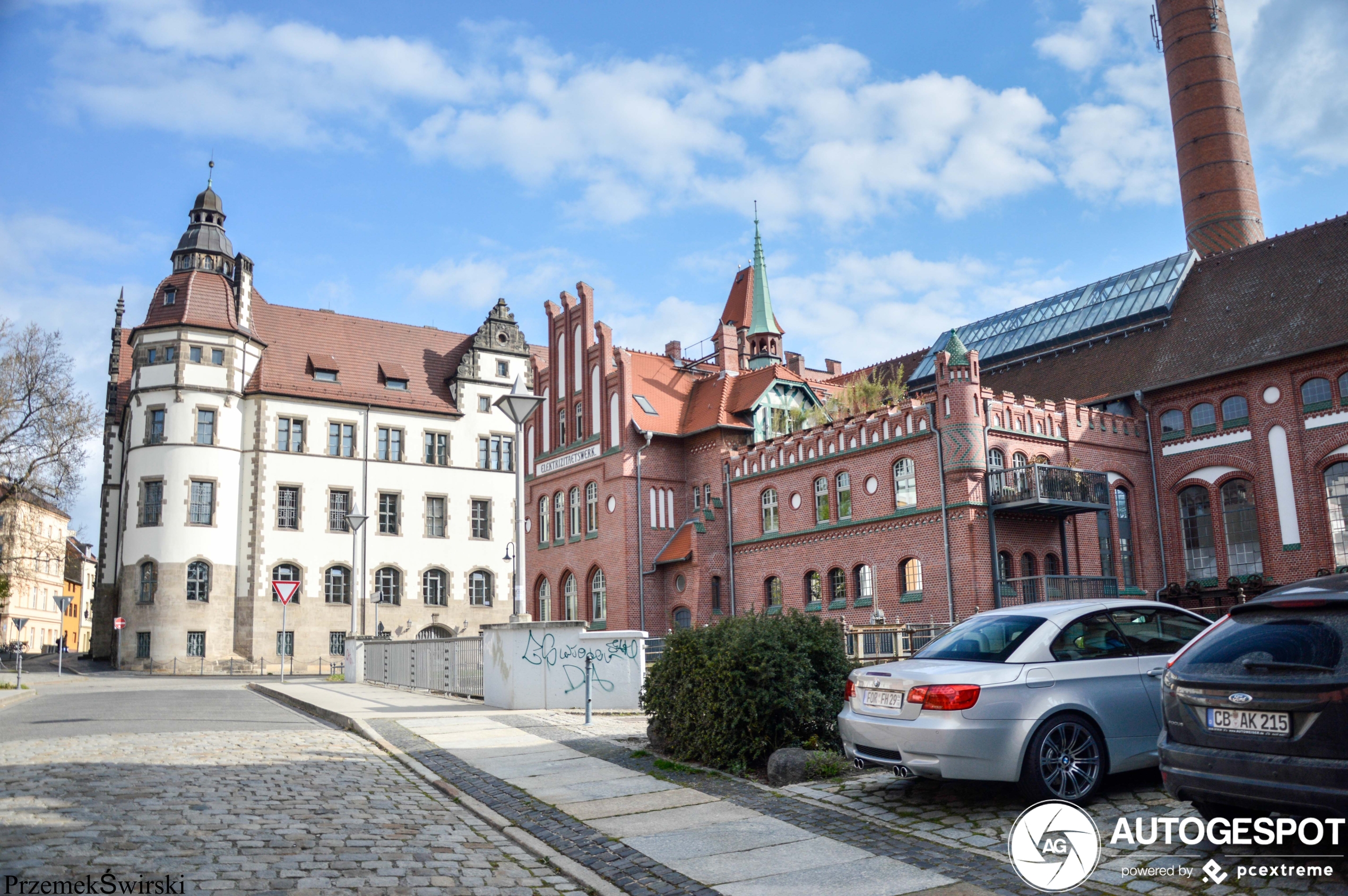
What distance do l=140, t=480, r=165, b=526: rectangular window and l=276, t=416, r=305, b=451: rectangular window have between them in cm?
559

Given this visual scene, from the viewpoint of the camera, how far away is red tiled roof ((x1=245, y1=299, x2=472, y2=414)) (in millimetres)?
51562

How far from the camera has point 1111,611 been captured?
812 centimetres

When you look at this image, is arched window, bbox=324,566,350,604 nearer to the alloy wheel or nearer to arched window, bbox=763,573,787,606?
arched window, bbox=763,573,787,606

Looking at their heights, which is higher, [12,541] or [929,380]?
[929,380]

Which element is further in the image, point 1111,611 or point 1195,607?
point 1195,607

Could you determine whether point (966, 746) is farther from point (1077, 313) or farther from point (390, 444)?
point (390, 444)

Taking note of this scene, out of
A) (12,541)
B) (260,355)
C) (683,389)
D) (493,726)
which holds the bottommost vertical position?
(493,726)

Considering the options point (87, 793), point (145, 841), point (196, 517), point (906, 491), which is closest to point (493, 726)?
point (87, 793)

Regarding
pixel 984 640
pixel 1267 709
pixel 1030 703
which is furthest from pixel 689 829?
pixel 1267 709

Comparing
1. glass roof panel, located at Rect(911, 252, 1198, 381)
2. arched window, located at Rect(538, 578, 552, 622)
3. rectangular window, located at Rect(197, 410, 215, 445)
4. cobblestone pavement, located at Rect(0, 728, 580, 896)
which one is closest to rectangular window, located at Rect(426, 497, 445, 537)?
arched window, located at Rect(538, 578, 552, 622)

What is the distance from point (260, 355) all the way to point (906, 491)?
1372 inches

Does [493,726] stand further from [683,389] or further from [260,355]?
[260,355]

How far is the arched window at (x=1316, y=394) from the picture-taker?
102ft

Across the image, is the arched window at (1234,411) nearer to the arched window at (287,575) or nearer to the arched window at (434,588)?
the arched window at (434,588)
